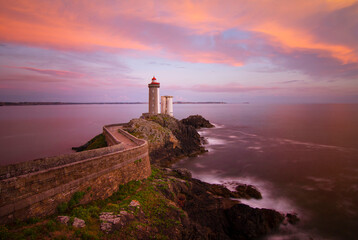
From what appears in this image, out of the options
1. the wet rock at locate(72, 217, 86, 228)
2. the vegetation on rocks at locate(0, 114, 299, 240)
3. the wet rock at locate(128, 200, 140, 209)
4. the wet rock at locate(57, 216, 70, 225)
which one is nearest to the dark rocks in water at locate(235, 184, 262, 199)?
the vegetation on rocks at locate(0, 114, 299, 240)

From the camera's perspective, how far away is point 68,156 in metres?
9.30

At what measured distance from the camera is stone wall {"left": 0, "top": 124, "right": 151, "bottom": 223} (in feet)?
21.9

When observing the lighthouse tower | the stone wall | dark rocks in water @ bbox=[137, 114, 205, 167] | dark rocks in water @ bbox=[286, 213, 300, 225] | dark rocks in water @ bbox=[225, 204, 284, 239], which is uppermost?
the lighthouse tower

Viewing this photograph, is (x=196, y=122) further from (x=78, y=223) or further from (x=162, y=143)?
(x=78, y=223)

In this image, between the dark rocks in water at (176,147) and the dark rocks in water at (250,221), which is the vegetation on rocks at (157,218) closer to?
the dark rocks in water at (250,221)

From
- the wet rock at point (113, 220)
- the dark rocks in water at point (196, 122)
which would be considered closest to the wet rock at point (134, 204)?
the wet rock at point (113, 220)

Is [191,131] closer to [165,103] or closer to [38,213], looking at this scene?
[165,103]

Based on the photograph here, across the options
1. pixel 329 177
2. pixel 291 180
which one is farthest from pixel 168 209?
pixel 329 177

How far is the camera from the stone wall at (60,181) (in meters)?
6.68

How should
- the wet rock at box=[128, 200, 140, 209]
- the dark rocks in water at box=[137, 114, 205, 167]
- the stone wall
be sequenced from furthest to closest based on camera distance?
1. the dark rocks in water at box=[137, 114, 205, 167]
2. the wet rock at box=[128, 200, 140, 209]
3. the stone wall

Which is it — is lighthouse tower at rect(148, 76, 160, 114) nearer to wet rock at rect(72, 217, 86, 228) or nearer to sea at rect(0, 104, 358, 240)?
sea at rect(0, 104, 358, 240)

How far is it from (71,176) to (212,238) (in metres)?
8.61

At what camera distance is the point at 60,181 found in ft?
26.8

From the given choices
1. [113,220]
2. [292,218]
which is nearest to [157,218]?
[113,220]
